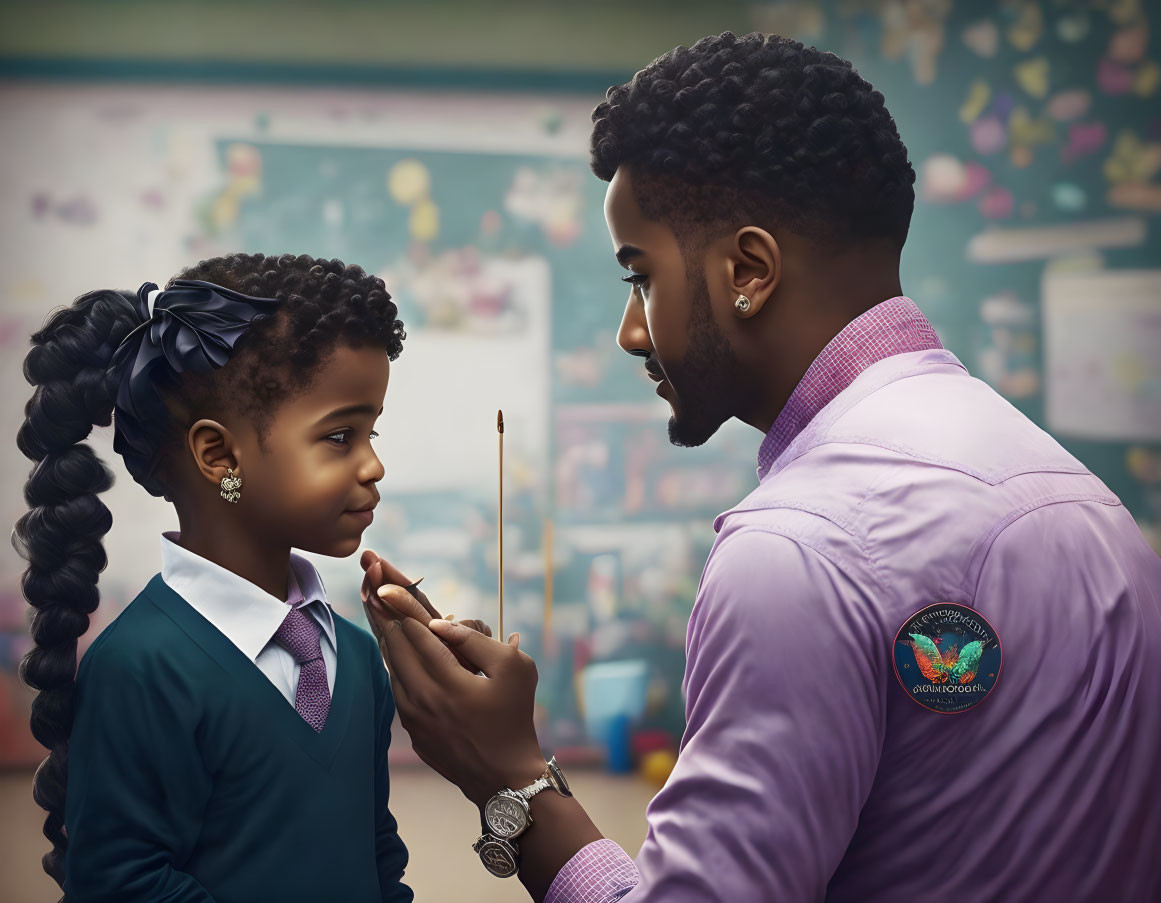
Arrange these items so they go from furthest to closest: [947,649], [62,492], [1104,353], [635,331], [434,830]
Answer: [1104,353] → [434,830] → [62,492] → [635,331] → [947,649]

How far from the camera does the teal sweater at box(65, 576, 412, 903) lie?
2.94 ft

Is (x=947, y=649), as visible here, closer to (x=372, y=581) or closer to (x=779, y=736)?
(x=779, y=736)

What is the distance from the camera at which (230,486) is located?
1008 millimetres

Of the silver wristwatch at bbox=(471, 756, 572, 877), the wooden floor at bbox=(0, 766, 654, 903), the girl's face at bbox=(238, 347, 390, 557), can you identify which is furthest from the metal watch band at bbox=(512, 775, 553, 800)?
the wooden floor at bbox=(0, 766, 654, 903)

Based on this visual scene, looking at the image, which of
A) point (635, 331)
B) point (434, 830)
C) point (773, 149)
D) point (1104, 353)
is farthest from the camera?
point (1104, 353)

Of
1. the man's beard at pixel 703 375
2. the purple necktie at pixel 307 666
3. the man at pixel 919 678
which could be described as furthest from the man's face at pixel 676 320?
the purple necktie at pixel 307 666

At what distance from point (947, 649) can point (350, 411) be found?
2.11 feet

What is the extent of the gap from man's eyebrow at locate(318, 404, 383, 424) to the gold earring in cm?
10

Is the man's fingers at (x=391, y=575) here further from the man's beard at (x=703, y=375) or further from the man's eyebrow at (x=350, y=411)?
the man's beard at (x=703, y=375)

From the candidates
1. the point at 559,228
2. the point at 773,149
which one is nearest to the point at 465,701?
the point at 773,149

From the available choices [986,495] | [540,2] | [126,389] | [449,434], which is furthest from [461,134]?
[986,495]

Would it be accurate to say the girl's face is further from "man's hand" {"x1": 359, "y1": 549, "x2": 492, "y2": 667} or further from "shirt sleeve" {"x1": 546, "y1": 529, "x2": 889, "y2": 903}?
"shirt sleeve" {"x1": 546, "y1": 529, "x2": 889, "y2": 903}

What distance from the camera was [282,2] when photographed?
2.92m

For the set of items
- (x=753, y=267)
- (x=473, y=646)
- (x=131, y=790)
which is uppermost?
(x=753, y=267)
